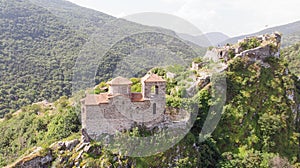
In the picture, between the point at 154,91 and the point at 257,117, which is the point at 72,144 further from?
the point at 257,117

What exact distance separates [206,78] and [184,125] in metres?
Result: 7.83

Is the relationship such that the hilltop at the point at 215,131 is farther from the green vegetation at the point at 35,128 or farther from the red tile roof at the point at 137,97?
the red tile roof at the point at 137,97

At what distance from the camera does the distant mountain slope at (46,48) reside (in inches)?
2069

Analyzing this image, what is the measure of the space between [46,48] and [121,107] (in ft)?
178

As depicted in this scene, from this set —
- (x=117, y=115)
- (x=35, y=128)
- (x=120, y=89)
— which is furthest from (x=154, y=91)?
(x=35, y=128)

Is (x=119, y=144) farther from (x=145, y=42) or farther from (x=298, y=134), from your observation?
(x=145, y=42)

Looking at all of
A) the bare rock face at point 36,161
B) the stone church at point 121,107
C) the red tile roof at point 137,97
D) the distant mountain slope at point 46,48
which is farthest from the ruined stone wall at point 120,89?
the distant mountain slope at point 46,48

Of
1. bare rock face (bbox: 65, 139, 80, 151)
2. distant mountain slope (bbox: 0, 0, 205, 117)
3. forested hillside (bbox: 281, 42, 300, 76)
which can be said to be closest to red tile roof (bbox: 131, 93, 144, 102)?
bare rock face (bbox: 65, 139, 80, 151)

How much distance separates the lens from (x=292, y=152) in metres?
30.0

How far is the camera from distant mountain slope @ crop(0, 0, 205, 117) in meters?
52.6

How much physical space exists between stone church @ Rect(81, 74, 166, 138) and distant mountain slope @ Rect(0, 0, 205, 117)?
17436 mm

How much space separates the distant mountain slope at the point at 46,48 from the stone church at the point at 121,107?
1744 cm

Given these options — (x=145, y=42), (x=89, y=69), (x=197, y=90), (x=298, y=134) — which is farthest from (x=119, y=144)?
(x=145, y=42)

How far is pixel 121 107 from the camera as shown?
2172cm
